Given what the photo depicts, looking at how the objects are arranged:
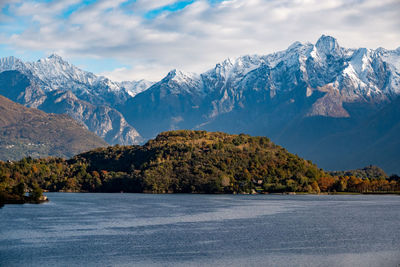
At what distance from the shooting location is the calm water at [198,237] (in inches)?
3718

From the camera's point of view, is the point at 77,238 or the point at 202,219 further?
the point at 202,219

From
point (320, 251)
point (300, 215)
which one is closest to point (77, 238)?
point (320, 251)

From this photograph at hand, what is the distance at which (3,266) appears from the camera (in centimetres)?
8831

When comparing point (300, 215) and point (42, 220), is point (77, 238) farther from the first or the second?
point (300, 215)

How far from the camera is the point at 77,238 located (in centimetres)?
11631

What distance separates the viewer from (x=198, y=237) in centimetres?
11838

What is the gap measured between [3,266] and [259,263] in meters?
38.6

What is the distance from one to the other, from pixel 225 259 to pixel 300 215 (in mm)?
75589

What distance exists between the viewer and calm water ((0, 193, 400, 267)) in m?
94.4

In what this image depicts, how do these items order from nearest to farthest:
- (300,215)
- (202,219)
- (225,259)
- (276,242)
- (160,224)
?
(225,259), (276,242), (160,224), (202,219), (300,215)

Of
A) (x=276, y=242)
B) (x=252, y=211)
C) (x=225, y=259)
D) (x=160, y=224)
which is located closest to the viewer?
(x=225, y=259)

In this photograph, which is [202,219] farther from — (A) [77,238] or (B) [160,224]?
(A) [77,238]

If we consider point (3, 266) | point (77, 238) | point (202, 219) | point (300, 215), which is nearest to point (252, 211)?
point (300, 215)

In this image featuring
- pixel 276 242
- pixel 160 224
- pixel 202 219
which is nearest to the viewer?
pixel 276 242
